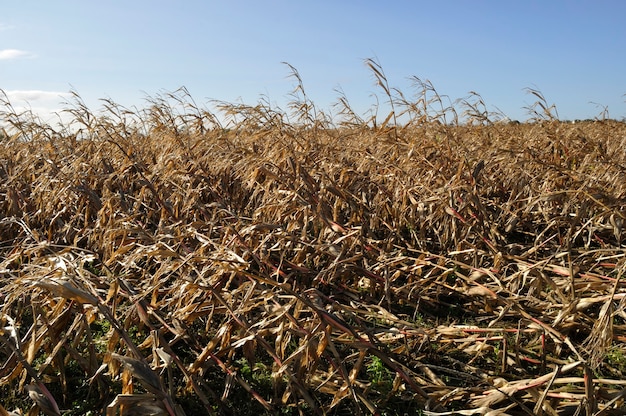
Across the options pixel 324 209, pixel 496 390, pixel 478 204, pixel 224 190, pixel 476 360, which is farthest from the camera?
pixel 224 190

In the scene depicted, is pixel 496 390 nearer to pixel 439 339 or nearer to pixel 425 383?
pixel 425 383

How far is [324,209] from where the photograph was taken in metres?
3.37

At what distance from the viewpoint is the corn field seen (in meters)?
1.94

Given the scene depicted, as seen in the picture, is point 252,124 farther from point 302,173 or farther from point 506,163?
point 506,163

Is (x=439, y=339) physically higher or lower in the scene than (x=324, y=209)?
lower

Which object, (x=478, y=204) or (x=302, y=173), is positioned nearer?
(x=478, y=204)

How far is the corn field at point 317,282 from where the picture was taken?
194cm

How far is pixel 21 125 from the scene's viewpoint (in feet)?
16.7

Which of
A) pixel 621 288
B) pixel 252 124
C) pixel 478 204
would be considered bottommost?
pixel 621 288

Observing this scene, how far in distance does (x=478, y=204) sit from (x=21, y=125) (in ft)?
14.0

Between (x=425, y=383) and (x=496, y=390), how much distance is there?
268 millimetres

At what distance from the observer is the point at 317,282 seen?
9.77ft

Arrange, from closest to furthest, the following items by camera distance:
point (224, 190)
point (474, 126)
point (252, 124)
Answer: point (224, 190)
point (252, 124)
point (474, 126)

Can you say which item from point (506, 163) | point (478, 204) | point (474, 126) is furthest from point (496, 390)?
point (474, 126)
